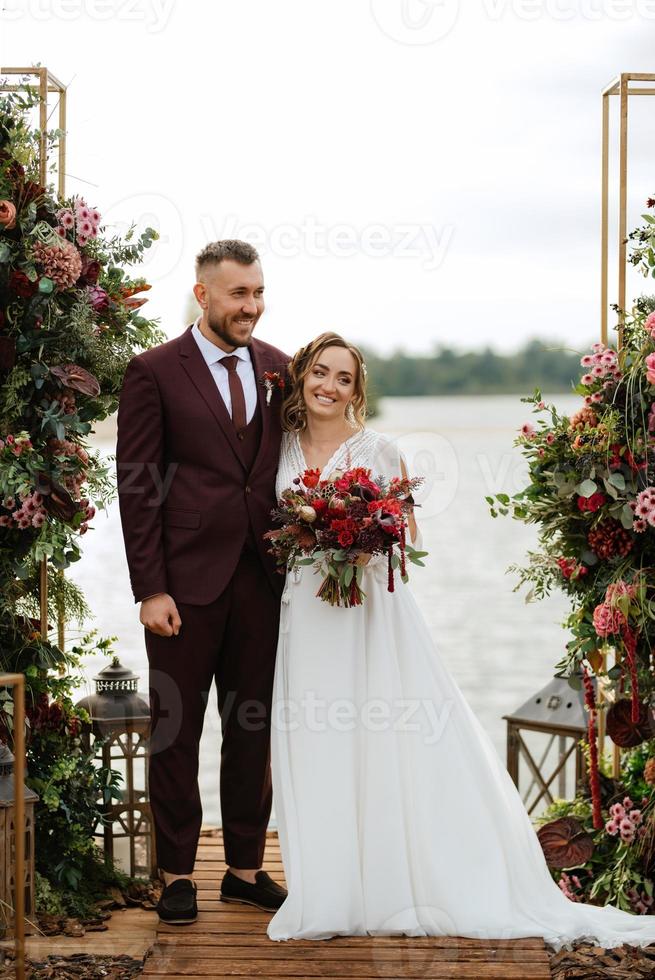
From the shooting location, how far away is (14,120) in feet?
12.1

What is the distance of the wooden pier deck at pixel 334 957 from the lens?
10.6 feet

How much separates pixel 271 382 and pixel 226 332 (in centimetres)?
21

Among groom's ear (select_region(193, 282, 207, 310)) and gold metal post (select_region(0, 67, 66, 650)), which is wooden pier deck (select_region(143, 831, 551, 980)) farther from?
groom's ear (select_region(193, 282, 207, 310))

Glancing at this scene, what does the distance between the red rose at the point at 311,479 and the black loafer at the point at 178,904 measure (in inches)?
50.6

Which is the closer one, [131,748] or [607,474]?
[607,474]

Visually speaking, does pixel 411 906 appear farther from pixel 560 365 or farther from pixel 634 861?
pixel 560 365

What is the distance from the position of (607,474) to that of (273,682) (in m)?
→ 1.22

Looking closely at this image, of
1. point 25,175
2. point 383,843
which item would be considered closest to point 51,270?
point 25,175

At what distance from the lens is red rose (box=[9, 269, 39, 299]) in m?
3.63

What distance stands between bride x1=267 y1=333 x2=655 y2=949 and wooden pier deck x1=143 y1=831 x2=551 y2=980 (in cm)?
6

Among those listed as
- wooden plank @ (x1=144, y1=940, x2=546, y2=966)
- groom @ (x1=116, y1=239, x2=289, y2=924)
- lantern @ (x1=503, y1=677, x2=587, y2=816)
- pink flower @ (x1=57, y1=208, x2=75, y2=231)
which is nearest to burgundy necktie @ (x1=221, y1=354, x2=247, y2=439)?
groom @ (x1=116, y1=239, x2=289, y2=924)

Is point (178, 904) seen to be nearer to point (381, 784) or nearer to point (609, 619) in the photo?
point (381, 784)

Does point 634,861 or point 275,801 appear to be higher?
point 275,801

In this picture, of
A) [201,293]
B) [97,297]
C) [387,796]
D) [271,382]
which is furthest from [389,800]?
[97,297]
